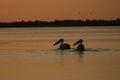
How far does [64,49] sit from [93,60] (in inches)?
162

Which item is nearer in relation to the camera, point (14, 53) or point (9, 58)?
point (9, 58)

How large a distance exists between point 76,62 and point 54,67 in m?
1.23

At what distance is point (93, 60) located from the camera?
51.0 ft

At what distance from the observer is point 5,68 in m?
14.2

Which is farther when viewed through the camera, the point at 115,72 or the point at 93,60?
the point at 93,60

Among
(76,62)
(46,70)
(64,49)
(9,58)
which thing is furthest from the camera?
(64,49)

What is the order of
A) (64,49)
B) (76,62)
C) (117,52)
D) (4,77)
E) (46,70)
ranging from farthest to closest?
1. (64,49)
2. (117,52)
3. (76,62)
4. (46,70)
5. (4,77)

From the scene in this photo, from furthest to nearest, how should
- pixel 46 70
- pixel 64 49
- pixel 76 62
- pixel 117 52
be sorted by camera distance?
pixel 64 49 → pixel 117 52 → pixel 76 62 → pixel 46 70

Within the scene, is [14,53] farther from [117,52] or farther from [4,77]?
[4,77]

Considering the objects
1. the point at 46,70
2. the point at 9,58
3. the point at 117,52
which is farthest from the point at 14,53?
the point at 46,70

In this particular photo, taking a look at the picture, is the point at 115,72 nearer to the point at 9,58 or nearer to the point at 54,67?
the point at 54,67

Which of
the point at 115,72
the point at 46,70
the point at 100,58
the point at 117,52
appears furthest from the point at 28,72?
the point at 117,52

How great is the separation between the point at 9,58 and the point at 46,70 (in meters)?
3.65

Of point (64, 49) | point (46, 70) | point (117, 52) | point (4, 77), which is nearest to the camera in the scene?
point (4, 77)
